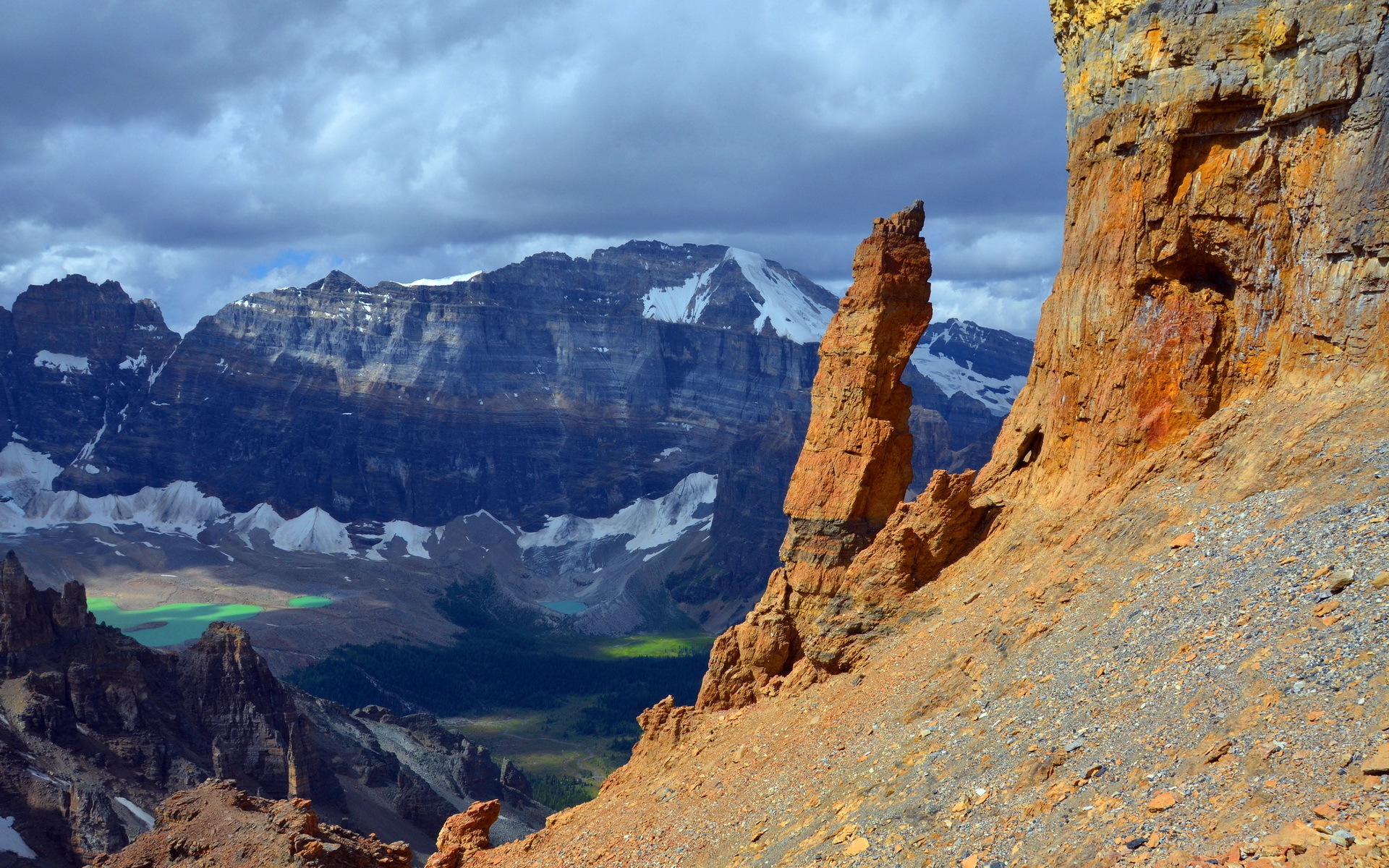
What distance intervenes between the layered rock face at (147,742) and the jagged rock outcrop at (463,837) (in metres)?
35.6

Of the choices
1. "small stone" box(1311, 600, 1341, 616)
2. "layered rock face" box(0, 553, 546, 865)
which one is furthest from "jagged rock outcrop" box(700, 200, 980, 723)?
"layered rock face" box(0, 553, 546, 865)

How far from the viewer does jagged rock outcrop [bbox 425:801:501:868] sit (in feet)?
119

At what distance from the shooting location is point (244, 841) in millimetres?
39688

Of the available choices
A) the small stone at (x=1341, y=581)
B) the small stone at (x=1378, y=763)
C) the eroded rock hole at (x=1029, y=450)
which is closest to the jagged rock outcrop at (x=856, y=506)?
the eroded rock hole at (x=1029, y=450)

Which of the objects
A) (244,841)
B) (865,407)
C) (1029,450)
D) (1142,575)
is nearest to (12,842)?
(244,841)

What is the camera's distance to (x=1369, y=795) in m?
15.0

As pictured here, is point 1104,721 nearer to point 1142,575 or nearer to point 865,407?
point 1142,575

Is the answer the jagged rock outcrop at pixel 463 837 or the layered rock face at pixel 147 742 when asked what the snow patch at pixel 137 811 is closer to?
the layered rock face at pixel 147 742

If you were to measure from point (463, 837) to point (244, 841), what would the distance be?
8.13m

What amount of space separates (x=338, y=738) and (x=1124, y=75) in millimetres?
83586

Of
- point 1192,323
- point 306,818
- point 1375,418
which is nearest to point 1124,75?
point 1192,323

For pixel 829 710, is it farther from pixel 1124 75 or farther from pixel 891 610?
pixel 1124 75

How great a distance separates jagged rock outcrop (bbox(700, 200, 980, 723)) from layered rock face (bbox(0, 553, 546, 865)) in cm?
4385

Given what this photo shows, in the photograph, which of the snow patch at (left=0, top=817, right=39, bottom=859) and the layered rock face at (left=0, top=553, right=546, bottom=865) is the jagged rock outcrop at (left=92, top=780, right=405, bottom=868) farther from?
the snow patch at (left=0, top=817, right=39, bottom=859)
